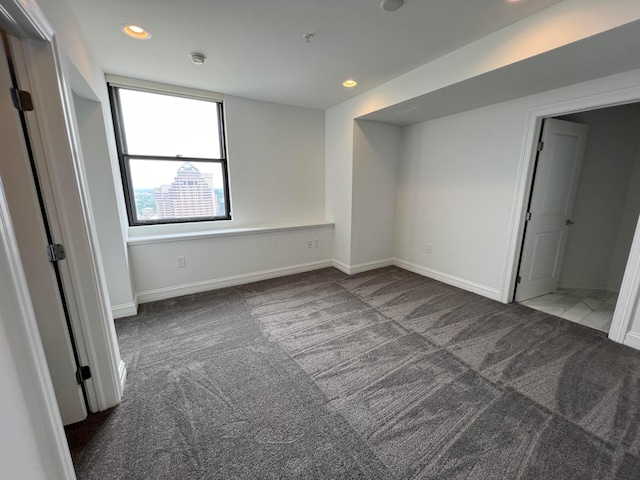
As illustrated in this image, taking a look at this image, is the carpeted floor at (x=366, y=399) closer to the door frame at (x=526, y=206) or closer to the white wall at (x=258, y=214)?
the door frame at (x=526, y=206)

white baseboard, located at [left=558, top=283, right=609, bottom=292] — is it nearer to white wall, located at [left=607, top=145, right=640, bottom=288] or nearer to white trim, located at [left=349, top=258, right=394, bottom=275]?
white wall, located at [left=607, top=145, right=640, bottom=288]

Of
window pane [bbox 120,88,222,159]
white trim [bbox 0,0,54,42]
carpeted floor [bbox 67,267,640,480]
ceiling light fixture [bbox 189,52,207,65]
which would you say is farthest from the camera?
window pane [bbox 120,88,222,159]

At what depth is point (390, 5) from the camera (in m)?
1.69

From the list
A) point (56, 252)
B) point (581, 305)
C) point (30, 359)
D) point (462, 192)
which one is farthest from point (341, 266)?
point (30, 359)

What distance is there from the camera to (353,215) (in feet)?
12.7

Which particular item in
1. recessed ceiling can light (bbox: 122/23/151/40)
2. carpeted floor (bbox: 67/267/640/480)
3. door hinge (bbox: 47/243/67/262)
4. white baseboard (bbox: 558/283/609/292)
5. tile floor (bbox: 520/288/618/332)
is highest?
recessed ceiling can light (bbox: 122/23/151/40)

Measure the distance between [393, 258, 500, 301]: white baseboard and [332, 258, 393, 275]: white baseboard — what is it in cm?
19

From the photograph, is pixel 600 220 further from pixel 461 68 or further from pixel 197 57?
pixel 197 57

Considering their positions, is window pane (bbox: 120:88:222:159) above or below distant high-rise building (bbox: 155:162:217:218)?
above

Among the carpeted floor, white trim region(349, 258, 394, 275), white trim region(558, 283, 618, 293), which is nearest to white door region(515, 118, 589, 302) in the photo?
white trim region(558, 283, 618, 293)

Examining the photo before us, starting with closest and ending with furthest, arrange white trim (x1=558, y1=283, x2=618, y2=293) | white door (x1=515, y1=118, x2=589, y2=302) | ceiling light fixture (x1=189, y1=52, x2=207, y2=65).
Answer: ceiling light fixture (x1=189, y1=52, x2=207, y2=65)
white door (x1=515, y1=118, x2=589, y2=302)
white trim (x1=558, y1=283, x2=618, y2=293)

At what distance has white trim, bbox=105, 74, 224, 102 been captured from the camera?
9.23ft

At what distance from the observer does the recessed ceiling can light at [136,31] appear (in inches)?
76.0

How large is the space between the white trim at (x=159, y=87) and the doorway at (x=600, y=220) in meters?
3.94
